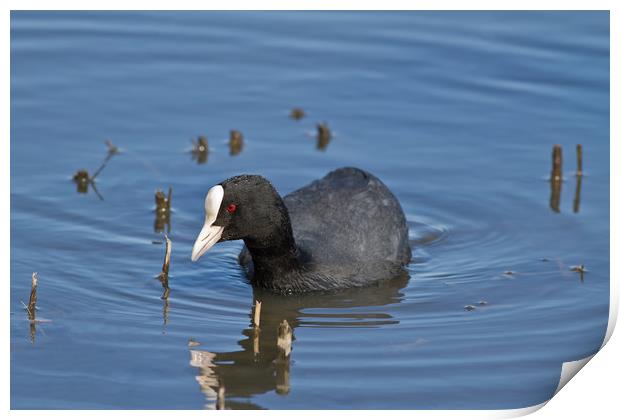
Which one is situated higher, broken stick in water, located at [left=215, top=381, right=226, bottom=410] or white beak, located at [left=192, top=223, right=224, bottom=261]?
white beak, located at [left=192, top=223, right=224, bottom=261]

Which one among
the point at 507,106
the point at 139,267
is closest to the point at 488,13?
the point at 507,106

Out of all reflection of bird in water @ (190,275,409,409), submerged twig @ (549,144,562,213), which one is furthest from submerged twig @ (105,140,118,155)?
submerged twig @ (549,144,562,213)

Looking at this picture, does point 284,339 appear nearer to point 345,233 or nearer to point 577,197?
point 345,233

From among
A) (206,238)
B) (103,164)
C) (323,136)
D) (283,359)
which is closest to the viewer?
(283,359)

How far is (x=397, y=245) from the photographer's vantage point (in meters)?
7.90

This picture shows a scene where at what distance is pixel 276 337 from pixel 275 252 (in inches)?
30.8

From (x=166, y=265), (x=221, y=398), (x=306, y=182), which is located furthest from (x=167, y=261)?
(x=306, y=182)

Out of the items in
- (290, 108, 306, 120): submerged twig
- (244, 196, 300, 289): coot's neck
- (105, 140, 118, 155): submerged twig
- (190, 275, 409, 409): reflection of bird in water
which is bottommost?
(190, 275, 409, 409): reflection of bird in water

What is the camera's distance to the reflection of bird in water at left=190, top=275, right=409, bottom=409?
19.9ft

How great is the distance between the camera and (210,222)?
22.9 feet

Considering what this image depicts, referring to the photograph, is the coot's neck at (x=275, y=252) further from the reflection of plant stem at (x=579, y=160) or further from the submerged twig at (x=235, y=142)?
the reflection of plant stem at (x=579, y=160)

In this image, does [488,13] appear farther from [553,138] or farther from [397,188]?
[397,188]

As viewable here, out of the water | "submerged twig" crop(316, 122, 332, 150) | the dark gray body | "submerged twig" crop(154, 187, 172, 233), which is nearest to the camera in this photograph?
the water

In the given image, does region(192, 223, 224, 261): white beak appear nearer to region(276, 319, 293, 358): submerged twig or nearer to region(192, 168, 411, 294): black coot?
region(192, 168, 411, 294): black coot
